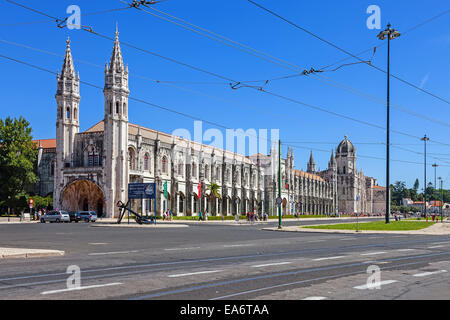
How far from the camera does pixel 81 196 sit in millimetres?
67250

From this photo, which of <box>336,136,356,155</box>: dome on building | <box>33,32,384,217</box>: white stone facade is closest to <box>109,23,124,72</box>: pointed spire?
<box>33,32,384,217</box>: white stone facade

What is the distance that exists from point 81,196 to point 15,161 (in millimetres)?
9962

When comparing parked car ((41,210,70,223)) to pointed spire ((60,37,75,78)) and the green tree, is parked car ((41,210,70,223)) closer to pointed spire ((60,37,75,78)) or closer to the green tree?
the green tree

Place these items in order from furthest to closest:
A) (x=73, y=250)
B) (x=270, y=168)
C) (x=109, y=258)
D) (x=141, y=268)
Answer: (x=270, y=168) → (x=73, y=250) → (x=109, y=258) → (x=141, y=268)

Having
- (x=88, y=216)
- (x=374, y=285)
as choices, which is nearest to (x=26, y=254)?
(x=374, y=285)

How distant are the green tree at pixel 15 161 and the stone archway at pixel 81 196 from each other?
18.9 ft

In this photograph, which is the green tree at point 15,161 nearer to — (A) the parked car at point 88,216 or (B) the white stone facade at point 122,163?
(B) the white stone facade at point 122,163

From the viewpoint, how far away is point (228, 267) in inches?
465

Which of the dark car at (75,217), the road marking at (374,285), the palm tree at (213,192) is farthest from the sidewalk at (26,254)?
the palm tree at (213,192)

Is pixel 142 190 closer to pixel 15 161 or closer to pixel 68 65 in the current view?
pixel 15 161

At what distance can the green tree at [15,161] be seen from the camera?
65500 millimetres
